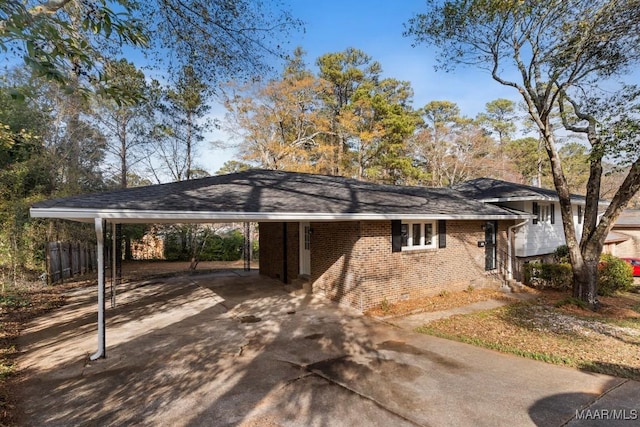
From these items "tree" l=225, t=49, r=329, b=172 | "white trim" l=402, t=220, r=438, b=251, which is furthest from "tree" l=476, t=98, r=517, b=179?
"white trim" l=402, t=220, r=438, b=251

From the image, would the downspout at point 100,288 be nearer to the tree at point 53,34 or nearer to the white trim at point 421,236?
the tree at point 53,34

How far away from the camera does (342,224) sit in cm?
866

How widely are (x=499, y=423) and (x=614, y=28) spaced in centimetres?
950

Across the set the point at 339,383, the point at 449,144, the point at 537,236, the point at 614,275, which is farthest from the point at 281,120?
the point at 339,383

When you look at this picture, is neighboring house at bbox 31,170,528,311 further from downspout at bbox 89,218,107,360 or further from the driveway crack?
the driveway crack

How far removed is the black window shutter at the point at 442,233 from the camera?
977 cm

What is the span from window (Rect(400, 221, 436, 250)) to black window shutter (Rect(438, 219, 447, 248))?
0.58ft

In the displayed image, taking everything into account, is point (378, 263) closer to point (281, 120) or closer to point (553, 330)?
point (553, 330)

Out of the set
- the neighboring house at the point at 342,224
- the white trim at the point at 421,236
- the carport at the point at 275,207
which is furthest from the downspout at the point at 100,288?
the white trim at the point at 421,236

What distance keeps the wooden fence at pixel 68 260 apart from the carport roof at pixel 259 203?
515 centimetres

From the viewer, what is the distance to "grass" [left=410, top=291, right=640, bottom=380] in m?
5.25

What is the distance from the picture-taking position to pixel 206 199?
6504 mm

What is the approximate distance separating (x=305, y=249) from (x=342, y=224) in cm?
241

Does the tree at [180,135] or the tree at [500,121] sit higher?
the tree at [500,121]
